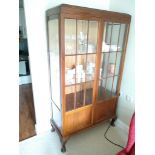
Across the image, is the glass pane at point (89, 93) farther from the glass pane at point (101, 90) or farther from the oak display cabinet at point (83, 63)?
the glass pane at point (101, 90)

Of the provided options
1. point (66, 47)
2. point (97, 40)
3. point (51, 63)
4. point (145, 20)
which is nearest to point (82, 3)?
point (97, 40)

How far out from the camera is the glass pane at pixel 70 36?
1.51 metres

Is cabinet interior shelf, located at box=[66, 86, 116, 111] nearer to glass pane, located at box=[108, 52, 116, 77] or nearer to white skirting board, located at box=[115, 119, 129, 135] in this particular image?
glass pane, located at box=[108, 52, 116, 77]

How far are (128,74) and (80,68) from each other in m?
0.82

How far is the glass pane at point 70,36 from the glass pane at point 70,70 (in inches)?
3.4

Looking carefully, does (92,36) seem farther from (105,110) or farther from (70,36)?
(105,110)

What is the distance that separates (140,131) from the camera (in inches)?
21.3

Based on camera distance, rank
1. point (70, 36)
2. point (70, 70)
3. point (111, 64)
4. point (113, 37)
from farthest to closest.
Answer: point (111, 64), point (113, 37), point (70, 70), point (70, 36)

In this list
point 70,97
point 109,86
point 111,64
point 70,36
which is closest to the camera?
point 70,36

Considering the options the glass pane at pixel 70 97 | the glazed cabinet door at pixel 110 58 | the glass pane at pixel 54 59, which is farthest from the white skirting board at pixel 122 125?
the glass pane at pixel 54 59

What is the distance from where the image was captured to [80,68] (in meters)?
1.78

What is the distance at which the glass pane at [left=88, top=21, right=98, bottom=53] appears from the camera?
162 cm

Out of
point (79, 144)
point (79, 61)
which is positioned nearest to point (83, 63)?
point (79, 61)
